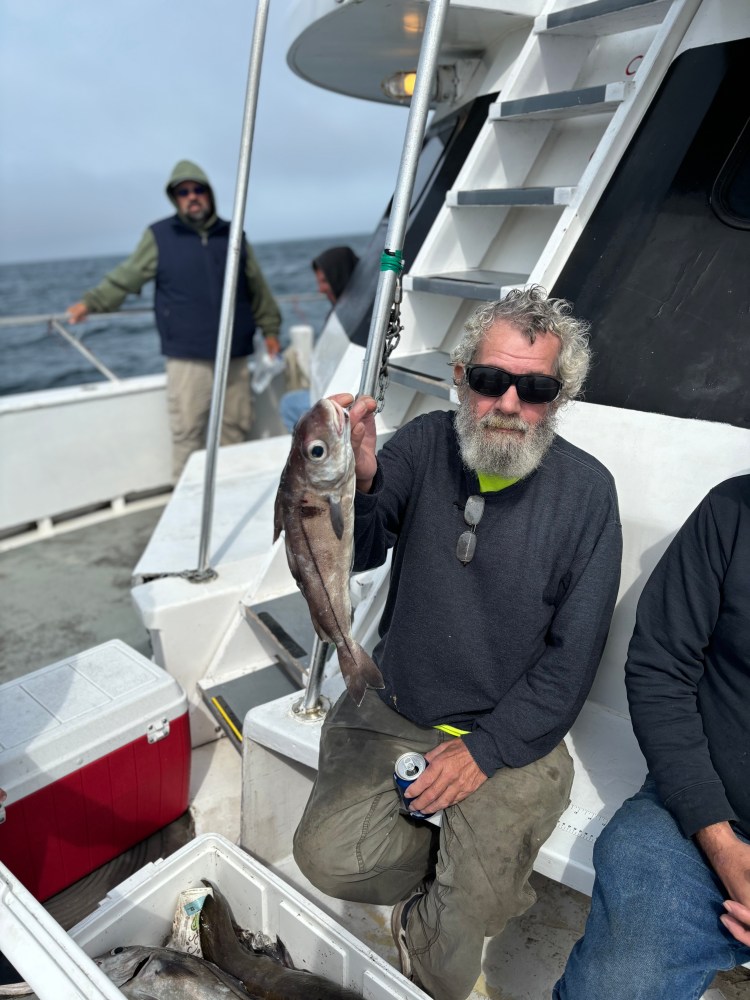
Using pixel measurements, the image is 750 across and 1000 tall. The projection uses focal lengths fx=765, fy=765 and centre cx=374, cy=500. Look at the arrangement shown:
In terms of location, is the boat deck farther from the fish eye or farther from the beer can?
the fish eye

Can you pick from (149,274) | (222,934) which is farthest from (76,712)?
(149,274)

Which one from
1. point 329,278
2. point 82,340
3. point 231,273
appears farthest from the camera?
point 82,340

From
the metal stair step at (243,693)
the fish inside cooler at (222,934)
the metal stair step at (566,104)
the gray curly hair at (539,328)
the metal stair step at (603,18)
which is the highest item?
the metal stair step at (603,18)

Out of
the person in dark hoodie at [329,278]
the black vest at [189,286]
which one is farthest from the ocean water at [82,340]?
the person in dark hoodie at [329,278]

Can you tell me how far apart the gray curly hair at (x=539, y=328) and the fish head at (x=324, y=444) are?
707 millimetres

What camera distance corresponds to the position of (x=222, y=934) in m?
2.18

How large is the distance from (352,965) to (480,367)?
61.7 inches

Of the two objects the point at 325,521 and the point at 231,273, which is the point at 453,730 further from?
the point at 231,273

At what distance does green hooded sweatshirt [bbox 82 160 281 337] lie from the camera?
5473 millimetres

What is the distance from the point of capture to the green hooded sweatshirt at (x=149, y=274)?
5473mm

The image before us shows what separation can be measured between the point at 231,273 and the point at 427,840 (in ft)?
7.14

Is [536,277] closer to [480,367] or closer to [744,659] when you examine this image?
[480,367]

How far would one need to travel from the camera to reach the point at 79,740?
248 centimetres

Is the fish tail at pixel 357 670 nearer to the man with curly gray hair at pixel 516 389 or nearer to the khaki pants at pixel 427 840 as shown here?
the khaki pants at pixel 427 840
